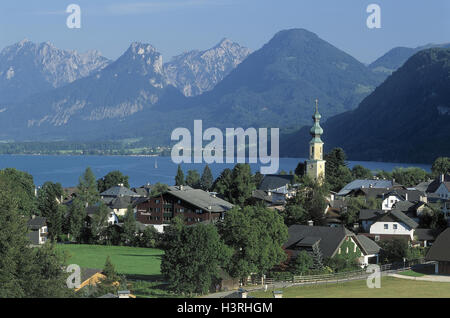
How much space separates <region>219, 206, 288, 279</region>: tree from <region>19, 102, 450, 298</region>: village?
0.06 metres

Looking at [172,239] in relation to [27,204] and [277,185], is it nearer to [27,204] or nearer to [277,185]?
[27,204]

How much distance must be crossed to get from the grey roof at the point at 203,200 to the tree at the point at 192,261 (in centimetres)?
3261

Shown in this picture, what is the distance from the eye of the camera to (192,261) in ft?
124

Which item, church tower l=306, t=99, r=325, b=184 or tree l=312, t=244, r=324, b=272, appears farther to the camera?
church tower l=306, t=99, r=325, b=184

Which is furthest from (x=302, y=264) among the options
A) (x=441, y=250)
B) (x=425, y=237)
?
(x=425, y=237)

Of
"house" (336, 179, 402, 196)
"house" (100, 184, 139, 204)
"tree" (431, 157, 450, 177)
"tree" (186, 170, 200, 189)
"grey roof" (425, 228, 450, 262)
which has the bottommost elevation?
"grey roof" (425, 228, 450, 262)

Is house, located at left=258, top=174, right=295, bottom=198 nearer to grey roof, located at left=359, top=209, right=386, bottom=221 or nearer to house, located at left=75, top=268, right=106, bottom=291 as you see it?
grey roof, located at left=359, top=209, right=386, bottom=221

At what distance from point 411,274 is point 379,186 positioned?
164 ft

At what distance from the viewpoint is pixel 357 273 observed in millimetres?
44406

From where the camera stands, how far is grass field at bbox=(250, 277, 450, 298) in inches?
1405

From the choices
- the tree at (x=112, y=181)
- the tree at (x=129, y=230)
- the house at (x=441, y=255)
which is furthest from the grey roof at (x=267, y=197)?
the house at (x=441, y=255)

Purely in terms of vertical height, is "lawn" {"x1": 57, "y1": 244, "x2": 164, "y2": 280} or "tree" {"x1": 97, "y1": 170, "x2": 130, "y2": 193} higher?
"tree" {"x1": 97, "y1": 170, "x2": 130, "y2": 193}

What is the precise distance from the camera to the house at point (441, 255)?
1778 inches

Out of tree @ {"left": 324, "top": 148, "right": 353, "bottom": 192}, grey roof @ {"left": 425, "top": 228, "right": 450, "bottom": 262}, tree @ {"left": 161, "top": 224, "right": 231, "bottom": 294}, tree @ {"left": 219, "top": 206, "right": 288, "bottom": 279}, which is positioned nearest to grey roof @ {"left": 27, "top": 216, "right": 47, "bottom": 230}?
tree @ {"left": 219, "top": 206, "right": 288, "bottom": 279}
